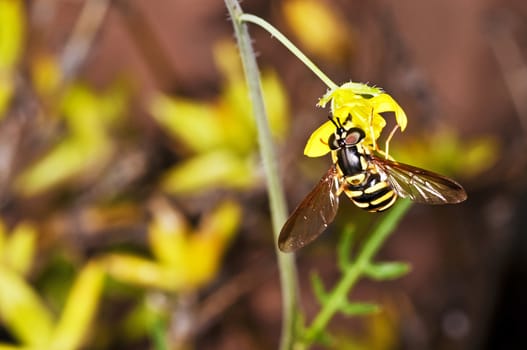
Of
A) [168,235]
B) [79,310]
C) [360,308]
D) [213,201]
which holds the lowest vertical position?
[360,308]

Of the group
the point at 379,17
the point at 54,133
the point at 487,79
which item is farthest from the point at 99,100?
the point at 487,79

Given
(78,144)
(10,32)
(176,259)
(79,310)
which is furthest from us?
(78,144)

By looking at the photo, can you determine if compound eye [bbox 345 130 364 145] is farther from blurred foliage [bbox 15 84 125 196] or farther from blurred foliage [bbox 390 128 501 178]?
blurred foliage [bbox 15 84 125 196]

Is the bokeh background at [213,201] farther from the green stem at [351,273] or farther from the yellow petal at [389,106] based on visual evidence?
the yellow petal at [389,106]

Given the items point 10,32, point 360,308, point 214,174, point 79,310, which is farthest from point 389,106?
point 10,32

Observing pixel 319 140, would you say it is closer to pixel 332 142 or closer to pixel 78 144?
pixel 332 142

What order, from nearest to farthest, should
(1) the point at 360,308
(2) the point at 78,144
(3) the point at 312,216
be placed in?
Answer: 1. (3) the point at 312,216
2. (1) the point at 360,308
3. (2) the point at 78,144

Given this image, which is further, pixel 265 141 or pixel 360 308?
pixel 360 308
